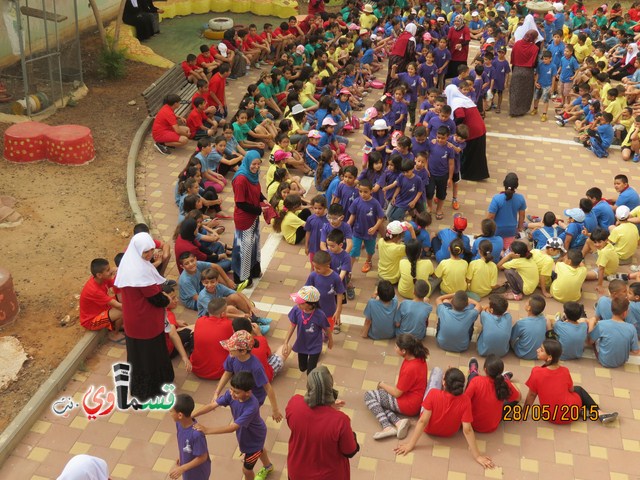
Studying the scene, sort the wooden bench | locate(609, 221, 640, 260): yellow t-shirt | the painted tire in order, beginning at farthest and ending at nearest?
1. the painted tire
2. the wooden bench
3. locate(609, 221, 640, 260): yellow t-shirt

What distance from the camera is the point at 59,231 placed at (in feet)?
32.5

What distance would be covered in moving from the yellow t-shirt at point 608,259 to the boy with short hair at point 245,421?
5240 mm

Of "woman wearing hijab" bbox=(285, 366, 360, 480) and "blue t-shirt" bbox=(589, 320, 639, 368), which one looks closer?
"woman wearing hijab" bbox=(285, 366, 360, 480)

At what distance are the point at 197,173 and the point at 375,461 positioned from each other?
5232mm

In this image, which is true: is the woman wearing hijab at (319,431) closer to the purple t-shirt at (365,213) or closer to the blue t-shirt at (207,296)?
the blue t-shirt at (207,296)

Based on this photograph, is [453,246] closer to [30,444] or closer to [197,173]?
[197,173]

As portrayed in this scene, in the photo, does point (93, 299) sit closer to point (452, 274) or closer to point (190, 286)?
point (190, 286)


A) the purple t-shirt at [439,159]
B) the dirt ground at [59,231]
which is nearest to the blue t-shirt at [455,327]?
the purple t-shirt at [439,159]

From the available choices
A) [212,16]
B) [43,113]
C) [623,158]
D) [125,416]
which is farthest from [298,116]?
[212,16]

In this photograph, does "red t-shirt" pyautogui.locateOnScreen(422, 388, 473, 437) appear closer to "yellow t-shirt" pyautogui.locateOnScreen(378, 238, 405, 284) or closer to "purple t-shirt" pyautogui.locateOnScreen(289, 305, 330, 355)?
"purple t-shirt" pyautogui.locateOnScreen(289, 305, 330, 355)

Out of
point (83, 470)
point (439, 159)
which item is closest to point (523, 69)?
point (439, 159)

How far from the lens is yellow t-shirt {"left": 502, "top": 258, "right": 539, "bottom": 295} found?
9.09 m

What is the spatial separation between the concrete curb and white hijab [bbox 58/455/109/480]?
2.26m

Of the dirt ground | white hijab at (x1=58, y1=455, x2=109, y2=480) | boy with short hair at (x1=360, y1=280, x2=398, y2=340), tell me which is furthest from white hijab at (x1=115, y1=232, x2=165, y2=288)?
boy with short hair at (x1=360, y1=280, x2=398, y2=340)
